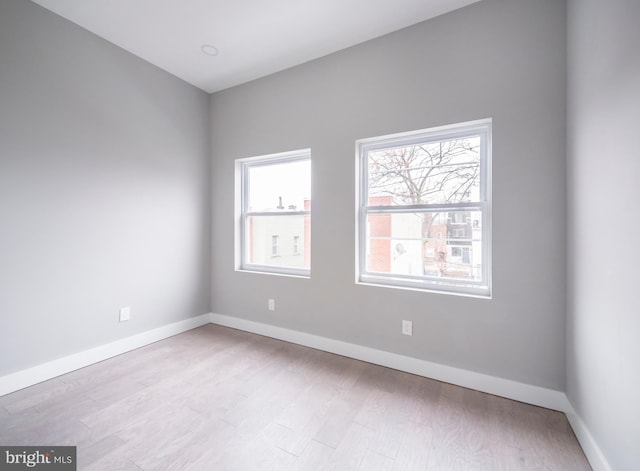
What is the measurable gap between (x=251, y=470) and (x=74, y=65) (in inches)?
130

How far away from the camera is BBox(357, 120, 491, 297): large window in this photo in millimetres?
2139

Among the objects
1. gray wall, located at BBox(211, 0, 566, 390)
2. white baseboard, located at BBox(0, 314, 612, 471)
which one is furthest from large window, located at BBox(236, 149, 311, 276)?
white baseboard, located at BBox(0, 314, 612, 471)

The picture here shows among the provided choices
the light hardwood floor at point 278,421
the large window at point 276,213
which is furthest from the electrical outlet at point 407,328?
the large window at point 276,213

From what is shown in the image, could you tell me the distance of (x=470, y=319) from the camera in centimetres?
206

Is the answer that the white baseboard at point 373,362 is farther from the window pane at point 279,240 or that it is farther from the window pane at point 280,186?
the window pane at point 280,186

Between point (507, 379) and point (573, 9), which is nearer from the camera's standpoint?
point (573, 9)

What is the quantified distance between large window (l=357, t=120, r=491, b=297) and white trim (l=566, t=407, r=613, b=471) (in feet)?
2.77

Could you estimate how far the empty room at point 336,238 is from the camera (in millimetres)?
1428

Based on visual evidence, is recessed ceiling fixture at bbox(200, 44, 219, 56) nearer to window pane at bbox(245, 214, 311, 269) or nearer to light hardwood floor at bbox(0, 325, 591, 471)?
window pane at bbox(245, 214, 311, 269)

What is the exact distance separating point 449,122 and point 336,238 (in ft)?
4.47

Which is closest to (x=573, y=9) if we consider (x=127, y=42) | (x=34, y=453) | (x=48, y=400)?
(x=127, y=42)

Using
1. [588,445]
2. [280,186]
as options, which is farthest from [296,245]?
[588,445]

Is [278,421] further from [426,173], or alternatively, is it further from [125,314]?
[426,173]

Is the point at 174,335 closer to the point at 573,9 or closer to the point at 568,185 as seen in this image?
the point at 568,185
